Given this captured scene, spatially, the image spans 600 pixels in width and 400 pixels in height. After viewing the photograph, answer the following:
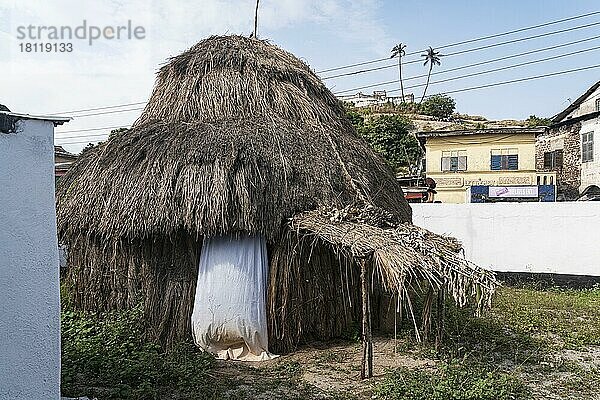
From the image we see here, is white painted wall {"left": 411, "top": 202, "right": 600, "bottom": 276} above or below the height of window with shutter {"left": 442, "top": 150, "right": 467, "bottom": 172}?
below

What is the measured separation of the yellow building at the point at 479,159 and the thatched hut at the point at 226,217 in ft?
72.1

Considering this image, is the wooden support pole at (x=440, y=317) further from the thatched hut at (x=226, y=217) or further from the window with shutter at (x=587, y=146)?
the window with shutter at (x=587, y=146)

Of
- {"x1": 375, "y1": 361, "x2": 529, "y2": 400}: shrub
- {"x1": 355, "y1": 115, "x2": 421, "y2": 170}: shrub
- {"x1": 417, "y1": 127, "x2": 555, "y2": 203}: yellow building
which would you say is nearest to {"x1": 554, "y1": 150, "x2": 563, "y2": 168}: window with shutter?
{"x1": 417, "y1": 127, "x2": 555, "y2": 203}: yellow building

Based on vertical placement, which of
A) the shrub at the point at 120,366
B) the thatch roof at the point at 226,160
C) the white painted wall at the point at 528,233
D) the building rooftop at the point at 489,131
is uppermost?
the building rooftop at the point at 489,131

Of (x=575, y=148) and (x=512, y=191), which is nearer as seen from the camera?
(x=512, y=191)

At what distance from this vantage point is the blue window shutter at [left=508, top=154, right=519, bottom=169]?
1219 inches

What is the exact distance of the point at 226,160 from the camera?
927 centimetres

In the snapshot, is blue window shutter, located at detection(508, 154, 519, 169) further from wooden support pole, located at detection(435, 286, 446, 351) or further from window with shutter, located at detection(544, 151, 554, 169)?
wooden support pole, located at detection(435, 286, 446, 351)

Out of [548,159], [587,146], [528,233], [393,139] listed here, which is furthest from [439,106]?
[528,233]

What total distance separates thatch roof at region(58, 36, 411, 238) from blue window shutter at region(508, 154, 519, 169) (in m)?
20.9

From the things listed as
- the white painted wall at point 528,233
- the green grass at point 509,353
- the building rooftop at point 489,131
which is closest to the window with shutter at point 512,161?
the building rooftop at point 489,131

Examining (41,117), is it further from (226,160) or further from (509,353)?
(509,353)

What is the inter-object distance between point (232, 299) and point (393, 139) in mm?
31476

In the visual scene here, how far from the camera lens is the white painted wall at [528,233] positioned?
1561cm
